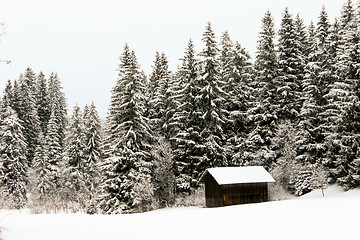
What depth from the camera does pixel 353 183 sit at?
31469mm

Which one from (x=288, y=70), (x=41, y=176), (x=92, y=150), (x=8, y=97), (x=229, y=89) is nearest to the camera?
(x=288, y=70)

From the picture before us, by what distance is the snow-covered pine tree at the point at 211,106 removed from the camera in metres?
37.2

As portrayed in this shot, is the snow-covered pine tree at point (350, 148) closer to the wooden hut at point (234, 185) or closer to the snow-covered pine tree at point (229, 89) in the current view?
the wooden hut at point (234, 185)

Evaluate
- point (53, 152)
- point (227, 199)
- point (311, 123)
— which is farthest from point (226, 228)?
point (53, 152)

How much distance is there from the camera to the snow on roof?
104 feet

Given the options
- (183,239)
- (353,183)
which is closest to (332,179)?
(353,183)

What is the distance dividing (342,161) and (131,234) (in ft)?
76.2

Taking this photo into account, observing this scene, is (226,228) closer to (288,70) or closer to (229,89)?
(229,89)

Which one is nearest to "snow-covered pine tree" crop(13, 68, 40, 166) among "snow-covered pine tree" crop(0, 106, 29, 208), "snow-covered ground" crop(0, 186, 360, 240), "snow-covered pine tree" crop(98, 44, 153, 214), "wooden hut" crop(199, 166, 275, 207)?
"snow-covered pine tree" crop(0, 106, 29, 208)

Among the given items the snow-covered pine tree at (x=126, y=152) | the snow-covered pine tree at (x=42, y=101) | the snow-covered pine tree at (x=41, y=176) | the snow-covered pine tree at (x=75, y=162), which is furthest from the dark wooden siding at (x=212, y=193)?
the snow-covered pine tree at (x=42, y=101)

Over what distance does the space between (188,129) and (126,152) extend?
7.82 metres

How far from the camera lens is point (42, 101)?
7181cm

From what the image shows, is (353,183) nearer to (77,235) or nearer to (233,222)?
(233,222)

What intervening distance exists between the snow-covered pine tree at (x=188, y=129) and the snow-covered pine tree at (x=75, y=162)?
1385 cm
